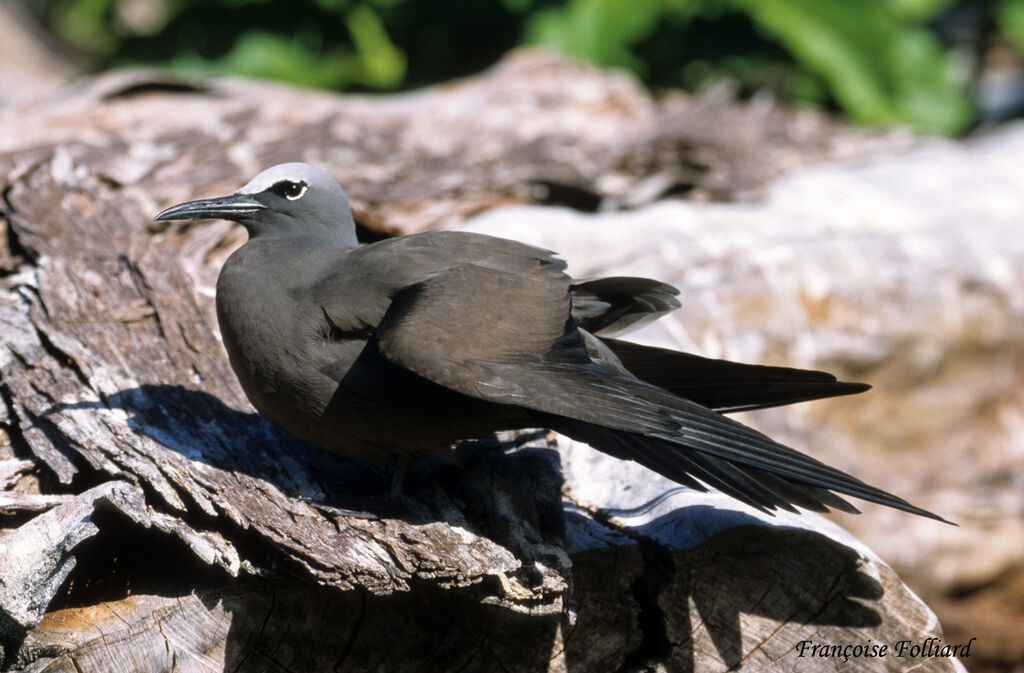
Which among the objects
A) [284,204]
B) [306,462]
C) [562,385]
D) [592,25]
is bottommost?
[306,462]

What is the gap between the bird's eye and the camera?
3.23m

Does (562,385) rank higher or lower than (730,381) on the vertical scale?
higher

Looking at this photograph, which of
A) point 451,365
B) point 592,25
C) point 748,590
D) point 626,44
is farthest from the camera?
point 626,44

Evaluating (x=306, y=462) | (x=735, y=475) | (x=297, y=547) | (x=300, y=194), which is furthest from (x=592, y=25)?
(x=297, y=547)

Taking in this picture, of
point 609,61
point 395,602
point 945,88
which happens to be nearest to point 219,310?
point 395,602

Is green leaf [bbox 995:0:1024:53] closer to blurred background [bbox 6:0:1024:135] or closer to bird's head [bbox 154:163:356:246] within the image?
blurred background [bbox 6:0:1024:135]

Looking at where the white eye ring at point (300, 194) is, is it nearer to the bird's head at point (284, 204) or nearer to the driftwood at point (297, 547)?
the bird's head at point (284, 204)

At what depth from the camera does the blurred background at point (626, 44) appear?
7.70 metres

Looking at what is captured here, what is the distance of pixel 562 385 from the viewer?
109 inches

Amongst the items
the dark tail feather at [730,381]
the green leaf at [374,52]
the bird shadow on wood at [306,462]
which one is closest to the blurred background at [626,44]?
the green leaf at [374,52]

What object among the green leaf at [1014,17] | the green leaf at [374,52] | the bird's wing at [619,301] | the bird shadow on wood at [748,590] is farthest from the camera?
the green leaf at [1014,17]

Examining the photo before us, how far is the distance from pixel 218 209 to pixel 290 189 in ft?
0.72

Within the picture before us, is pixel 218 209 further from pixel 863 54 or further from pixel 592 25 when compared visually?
pixel 863 54

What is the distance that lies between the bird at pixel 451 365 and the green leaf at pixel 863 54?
5.08 m
